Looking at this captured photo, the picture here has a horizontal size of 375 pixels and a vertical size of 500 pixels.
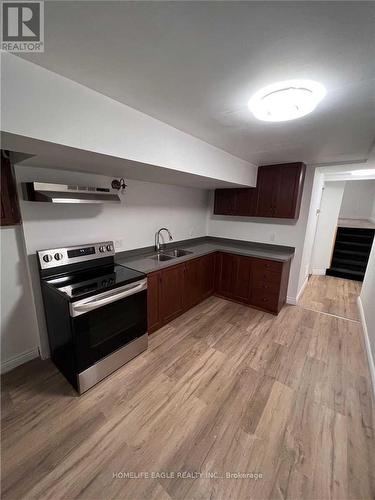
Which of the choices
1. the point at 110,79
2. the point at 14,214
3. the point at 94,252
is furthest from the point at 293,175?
the point at 14,214

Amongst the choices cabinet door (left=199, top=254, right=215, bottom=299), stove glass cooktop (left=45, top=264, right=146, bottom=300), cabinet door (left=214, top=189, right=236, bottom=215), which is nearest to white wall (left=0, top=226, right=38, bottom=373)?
stove glass cooktop (left=45, top=264, right=146, bottom=300)

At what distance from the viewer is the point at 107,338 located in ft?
6.09

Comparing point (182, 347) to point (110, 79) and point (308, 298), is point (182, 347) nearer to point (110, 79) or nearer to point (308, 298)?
point (110, 79)

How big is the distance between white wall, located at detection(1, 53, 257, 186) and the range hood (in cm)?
61

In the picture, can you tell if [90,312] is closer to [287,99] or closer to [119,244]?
[119,244]

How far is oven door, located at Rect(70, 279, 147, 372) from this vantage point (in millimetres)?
1614

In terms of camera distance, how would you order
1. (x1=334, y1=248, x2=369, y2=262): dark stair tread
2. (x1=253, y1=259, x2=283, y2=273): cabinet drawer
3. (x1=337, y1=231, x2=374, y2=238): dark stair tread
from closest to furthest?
(x1=253, y1=259, x2=283, y2=273): cabinet drawer
(x1=334, y1=248, x2=369, y2=262): dark stair tread
(x1=337, y1=231, x2=374, y2=238): dark stair tread

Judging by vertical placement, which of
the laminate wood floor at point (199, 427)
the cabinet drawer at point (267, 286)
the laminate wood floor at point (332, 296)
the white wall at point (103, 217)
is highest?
the white wall at point (103, 217)

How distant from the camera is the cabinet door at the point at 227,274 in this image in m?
3.35

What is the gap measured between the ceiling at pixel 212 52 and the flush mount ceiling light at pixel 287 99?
0.05 metres

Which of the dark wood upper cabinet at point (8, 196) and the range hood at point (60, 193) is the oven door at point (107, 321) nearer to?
the range hood at point (60, 193)

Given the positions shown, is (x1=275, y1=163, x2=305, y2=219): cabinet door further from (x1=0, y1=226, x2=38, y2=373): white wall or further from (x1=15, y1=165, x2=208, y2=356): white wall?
(x1=0, y1=226, x2=38, y2=373): white wall

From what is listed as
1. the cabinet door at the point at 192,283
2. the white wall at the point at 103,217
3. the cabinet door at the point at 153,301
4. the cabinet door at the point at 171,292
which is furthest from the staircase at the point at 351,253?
the cabinet door at the point at 153,301

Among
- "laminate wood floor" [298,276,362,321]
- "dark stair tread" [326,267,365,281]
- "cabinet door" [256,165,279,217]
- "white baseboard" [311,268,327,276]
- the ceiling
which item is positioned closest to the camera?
the ceiling
